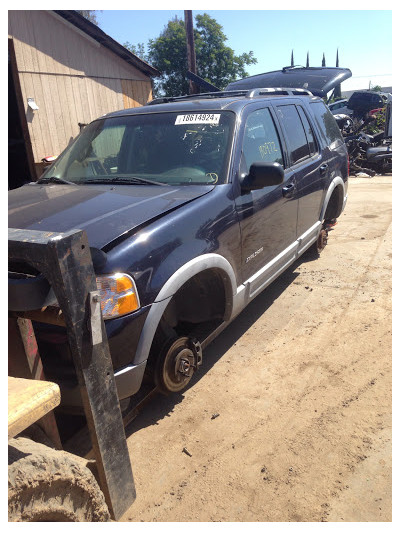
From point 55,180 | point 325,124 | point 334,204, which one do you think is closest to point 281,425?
point 55,180

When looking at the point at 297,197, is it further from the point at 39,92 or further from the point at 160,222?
the point at 39,92

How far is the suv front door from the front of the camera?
3.38 metres

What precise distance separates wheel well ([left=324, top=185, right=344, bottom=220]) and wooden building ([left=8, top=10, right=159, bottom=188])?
637cm

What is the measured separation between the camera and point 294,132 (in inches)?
178

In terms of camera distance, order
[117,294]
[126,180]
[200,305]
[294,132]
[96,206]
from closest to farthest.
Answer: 1. [117,294]
2. [96,206]
3. [200,305]
4. [126,180]
5. [294,132]

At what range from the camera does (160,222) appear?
257cm

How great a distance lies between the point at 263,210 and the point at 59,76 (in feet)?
26.1

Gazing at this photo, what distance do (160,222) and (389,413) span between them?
1.95 metres

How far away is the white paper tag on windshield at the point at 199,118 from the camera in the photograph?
3496mm

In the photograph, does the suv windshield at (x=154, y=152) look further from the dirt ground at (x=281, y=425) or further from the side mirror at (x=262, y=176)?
the dirt ground at (x=281, y=425)

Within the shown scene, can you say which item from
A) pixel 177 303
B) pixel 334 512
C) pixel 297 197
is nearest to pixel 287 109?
pixel 297 197

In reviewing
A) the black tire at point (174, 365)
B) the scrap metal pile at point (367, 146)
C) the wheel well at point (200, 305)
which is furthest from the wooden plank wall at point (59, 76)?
the black tire at point (174, 365)

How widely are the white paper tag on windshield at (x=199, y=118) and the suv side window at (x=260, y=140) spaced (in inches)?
10.9

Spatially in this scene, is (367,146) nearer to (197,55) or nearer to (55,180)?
(55,180)
